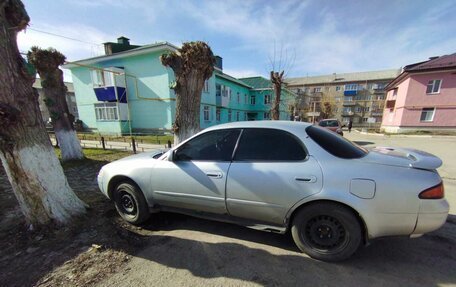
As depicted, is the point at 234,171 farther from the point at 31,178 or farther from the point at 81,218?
the point at 31,178

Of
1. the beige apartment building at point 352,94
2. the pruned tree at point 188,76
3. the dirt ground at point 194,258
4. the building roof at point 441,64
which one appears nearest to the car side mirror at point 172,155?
the dirt ground at point 194,258

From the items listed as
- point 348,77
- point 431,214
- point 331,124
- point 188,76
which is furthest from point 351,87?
point 431,214

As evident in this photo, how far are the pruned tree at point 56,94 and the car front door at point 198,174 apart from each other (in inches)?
279

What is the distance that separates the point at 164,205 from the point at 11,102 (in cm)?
241

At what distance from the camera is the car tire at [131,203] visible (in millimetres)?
3213

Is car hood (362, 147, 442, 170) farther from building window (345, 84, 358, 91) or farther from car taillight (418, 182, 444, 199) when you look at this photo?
building window (345, 84, 358, 91)

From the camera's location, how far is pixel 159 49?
15.3 m

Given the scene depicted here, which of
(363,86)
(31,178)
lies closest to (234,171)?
(31,178)

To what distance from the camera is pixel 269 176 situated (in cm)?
246

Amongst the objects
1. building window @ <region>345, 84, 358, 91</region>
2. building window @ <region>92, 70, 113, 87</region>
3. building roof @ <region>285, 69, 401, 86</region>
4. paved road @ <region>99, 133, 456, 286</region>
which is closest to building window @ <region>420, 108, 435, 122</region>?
paved road @ <region>99, 133, 456, 286</region>

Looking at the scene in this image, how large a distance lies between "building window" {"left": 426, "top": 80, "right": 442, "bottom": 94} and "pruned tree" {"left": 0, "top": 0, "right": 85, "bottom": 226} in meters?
29.5

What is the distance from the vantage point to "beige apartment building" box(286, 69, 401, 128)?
4772 centimetres

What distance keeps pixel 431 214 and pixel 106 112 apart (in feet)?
68.8

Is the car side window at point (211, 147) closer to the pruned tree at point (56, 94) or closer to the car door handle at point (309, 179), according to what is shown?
the car door handle at point (309, 179)
